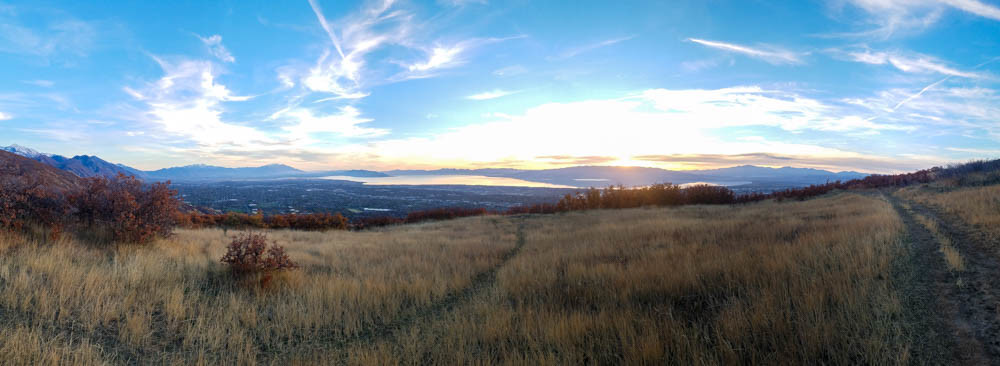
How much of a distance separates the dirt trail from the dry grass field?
0.18m

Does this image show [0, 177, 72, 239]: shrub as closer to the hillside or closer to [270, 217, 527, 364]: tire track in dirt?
the hillside

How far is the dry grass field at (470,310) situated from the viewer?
3307 millimetres

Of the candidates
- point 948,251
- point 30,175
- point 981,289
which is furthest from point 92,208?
point 948,251

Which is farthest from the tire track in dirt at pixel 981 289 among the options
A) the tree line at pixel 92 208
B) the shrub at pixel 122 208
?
the tree line at pixel 92 208

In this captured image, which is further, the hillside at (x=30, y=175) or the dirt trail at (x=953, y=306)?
the hillside at (x=30, y=175)

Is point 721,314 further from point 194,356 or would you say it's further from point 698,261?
point 194,356

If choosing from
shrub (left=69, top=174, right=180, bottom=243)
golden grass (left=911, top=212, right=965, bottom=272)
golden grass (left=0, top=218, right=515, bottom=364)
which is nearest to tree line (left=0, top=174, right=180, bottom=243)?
shrub (left=69, top=174, right=180, bottom=243)

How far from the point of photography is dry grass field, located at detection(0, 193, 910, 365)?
331cm

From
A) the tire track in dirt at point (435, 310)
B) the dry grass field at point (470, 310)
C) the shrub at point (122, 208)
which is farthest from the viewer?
the shrub at point (122, 208)

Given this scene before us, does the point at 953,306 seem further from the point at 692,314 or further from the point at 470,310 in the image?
the point at 470,310

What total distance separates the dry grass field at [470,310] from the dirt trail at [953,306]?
7.2 inches

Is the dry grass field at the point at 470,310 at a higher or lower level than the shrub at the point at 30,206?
lower

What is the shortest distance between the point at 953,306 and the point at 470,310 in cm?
522

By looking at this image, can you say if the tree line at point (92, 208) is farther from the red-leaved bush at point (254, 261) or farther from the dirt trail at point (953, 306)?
the dirt trail at point (953, 306)
